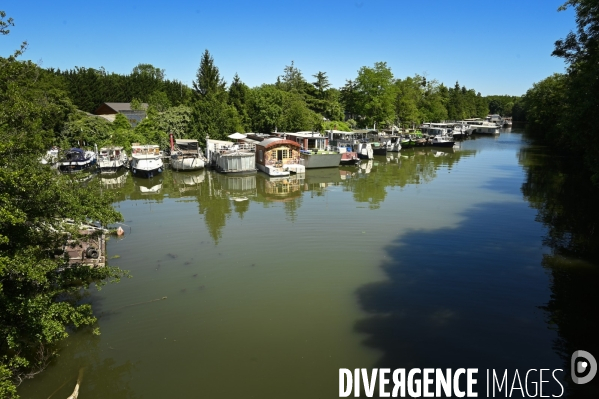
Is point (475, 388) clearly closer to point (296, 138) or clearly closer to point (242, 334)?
point (242, 334)

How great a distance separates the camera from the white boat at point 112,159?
117 ft

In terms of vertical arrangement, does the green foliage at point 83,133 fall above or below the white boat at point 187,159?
above

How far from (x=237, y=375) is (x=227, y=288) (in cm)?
436

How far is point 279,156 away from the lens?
3641 centimetres

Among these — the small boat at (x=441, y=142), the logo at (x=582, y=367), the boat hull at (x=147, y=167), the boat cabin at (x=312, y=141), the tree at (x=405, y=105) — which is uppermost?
the tree at (x=405, y=105)

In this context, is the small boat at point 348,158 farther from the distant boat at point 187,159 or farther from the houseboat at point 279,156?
the distant boat at point 187,159

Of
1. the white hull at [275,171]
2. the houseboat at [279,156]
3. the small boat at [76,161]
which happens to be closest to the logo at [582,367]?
the white hull at [275,171]

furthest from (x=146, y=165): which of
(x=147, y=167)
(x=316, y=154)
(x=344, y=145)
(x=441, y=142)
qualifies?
(x=441, y=142)

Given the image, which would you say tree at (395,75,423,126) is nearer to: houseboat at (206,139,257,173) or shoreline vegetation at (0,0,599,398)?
shoreline vegetation at (0,0,599,398)

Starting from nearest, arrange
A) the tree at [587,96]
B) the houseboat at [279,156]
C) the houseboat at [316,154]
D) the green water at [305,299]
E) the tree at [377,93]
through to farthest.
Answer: the green water at [305,299] → the tree at [587,96] → the houseboat at [279,156] → the houseboat at [316,154] → the tree at [377,93]

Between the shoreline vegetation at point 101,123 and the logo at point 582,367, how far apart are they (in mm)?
8774

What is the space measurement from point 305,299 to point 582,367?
266 inches

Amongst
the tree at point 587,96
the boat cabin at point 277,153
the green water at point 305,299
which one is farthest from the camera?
the boat cabin at point 277,153

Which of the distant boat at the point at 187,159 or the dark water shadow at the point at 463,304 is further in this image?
the distant boat at the point at 187,159
